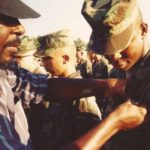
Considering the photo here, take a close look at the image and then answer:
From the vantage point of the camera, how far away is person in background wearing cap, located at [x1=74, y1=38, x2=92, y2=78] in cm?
1053

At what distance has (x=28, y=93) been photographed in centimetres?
351

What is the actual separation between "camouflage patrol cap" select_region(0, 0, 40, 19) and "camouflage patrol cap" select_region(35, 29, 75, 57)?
2.78m

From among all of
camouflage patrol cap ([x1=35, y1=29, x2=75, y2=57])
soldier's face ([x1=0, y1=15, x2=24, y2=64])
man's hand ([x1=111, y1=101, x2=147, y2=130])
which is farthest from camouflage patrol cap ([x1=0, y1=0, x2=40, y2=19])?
camouflage patrol cap ([x1=35, y1=29, x2=75, y2=57])

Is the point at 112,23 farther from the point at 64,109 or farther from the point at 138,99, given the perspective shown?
the point at 64,109

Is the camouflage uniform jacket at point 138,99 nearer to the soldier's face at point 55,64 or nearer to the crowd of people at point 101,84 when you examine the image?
the crowd of people at point 101,84

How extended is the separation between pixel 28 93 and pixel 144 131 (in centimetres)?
114

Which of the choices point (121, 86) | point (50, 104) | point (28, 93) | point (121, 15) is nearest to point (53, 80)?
point (28, 93)

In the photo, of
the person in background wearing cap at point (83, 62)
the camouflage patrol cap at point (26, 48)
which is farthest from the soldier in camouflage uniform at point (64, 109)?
the person in background wearing cap at point (83, 62)

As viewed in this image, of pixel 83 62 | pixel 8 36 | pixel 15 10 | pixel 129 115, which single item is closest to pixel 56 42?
pixel 8 36

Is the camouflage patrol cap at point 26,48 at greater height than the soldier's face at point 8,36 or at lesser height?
lesser

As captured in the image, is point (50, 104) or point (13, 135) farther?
point (50, 104)

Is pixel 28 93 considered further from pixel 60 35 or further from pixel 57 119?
pixel 60 35

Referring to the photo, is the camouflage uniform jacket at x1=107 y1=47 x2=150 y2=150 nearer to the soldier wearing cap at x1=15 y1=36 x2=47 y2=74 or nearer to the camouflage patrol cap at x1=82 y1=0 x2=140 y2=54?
the camouflage patrol cap at x1=82 y1=0 x2=140 y2=54

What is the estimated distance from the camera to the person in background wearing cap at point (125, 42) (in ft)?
9.85
